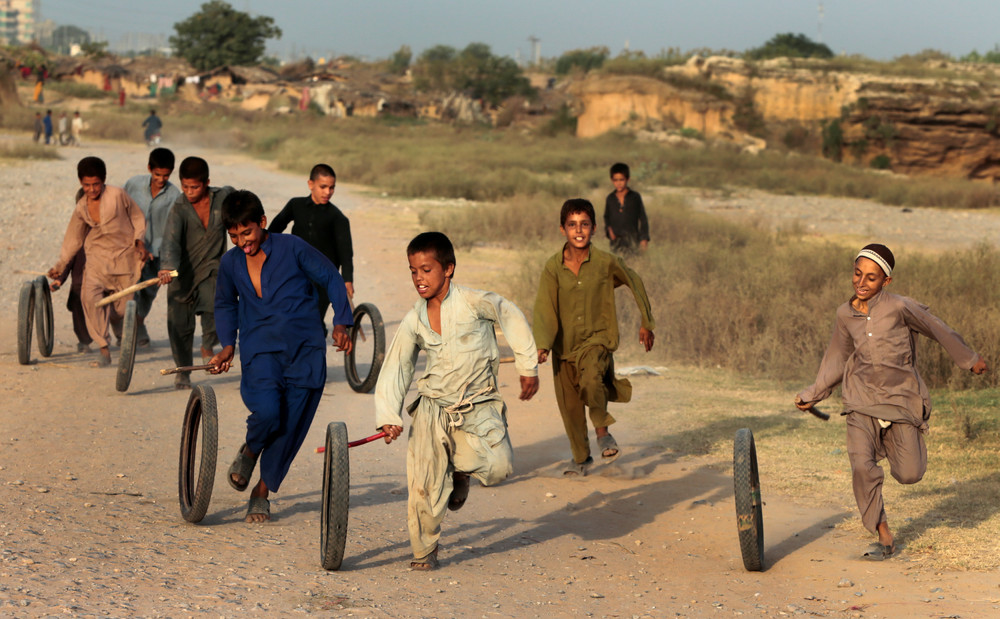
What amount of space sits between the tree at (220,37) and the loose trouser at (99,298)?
265 feet

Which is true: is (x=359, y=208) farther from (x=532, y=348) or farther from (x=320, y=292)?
(x=532, y=348)

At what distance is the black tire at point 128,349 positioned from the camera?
27.0 ft

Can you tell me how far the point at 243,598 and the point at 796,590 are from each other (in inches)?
92.4

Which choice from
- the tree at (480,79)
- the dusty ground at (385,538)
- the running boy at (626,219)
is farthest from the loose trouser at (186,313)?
the tree at (480,79)

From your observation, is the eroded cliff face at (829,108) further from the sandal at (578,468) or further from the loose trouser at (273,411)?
the loose trouser at (273,411)

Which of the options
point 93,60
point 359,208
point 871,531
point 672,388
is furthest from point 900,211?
point 93,60

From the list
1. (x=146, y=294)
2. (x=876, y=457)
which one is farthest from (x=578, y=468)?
(x=146, y=294)

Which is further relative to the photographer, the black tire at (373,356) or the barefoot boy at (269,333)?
the black tire at (373,356)

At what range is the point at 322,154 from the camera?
37.9 m

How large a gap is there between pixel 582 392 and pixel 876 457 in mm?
1914

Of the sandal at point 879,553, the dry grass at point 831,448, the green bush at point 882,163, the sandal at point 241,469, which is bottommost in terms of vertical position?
the dry grass at point 831,448

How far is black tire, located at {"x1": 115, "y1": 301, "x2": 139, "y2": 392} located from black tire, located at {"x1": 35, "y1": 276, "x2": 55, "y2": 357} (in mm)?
1524

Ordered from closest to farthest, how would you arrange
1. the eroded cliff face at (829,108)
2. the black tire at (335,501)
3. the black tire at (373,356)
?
the black tire at (335,501) → the black tire at (373,356) → the eroded cliff face at (829,108)

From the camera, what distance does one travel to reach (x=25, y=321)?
9.36m
